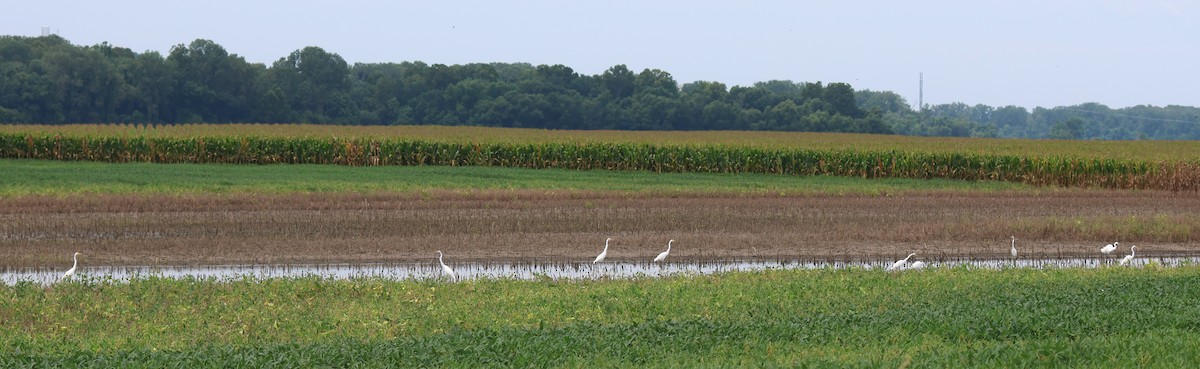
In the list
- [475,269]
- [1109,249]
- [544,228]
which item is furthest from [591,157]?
[475,269]

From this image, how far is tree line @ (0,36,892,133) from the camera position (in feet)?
325

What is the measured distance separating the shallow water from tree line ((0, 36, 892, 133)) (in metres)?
75.7

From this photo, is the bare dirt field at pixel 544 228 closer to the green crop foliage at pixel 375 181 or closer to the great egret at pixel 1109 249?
the great egret at pixel 1109 249

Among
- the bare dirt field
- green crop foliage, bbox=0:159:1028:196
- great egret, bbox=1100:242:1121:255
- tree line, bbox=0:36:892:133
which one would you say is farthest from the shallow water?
tree line, bbox=0:36:892:133

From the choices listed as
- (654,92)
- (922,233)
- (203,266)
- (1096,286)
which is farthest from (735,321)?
(654,92)

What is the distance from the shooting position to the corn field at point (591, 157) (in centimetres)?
4978

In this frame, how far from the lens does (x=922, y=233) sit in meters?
29.1

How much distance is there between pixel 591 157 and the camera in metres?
54.3

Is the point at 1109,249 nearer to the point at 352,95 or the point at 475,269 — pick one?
the point at 475,269

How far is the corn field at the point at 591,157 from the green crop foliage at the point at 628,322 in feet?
101

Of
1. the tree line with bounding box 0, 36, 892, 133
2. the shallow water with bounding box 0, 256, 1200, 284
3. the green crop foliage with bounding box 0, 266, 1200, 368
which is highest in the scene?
the tree line with bounding box 0, 36, 892, 133

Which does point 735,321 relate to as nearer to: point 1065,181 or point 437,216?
point 437,216

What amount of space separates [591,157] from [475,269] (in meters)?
31.2

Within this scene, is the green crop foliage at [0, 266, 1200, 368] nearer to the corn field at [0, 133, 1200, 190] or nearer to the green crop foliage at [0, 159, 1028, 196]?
the green crop foliage at [0, 159, 1028, 196]
